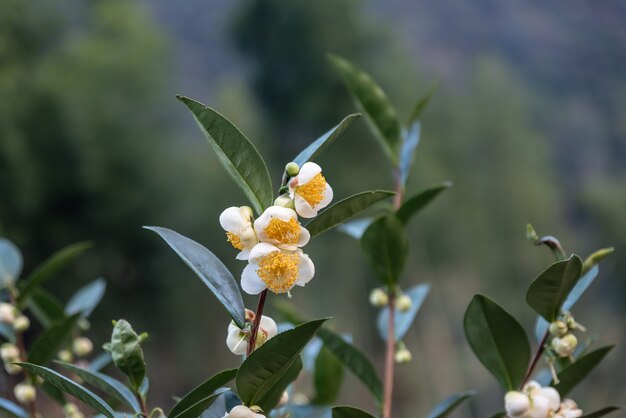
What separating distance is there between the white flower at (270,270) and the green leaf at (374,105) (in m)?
0.23

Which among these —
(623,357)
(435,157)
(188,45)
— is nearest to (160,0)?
(188,45)

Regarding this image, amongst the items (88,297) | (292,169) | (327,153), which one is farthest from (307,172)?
(327,153)

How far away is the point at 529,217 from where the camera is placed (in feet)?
16.3

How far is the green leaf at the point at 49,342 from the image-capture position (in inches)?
17.3

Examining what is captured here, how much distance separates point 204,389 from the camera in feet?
1.03

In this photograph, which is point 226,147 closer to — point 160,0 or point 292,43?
point 292,43

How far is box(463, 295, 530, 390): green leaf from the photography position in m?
0.35

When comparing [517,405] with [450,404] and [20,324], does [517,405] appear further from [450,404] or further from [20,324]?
[20,324]

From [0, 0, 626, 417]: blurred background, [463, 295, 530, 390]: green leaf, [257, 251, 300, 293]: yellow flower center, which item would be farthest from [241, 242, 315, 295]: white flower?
[0, 0, 626, 417]: blurred background

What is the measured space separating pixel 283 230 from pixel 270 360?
5 centimetres

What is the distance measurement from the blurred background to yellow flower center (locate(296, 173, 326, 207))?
3856 millimetres

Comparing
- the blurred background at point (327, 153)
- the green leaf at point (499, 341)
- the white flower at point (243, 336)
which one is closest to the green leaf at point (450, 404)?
the green leaf at point (499, 341)

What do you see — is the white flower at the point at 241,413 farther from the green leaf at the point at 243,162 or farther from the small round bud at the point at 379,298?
the small round bud at the point at 379,298

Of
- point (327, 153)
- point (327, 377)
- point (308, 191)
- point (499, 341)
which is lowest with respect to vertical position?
point (327, 153)
